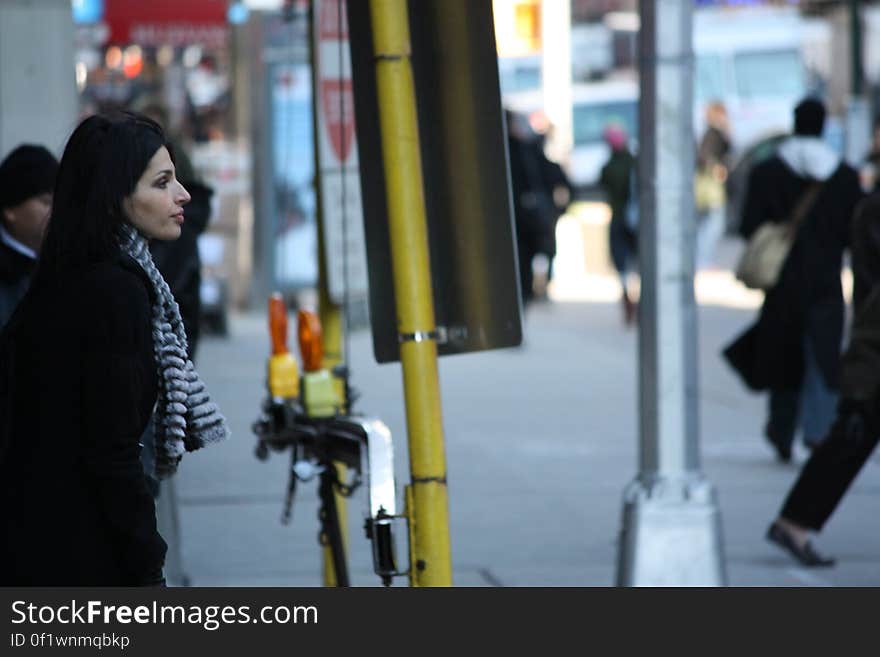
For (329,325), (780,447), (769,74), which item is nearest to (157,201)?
(329,325)

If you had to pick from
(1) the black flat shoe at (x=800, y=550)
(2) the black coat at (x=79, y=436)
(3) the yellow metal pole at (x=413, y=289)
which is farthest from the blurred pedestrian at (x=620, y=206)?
(2) the black coat at (x=79, y=436)

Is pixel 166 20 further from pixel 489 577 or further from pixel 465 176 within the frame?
pixel 465 176

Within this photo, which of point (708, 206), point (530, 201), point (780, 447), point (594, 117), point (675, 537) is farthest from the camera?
point (594, 117)

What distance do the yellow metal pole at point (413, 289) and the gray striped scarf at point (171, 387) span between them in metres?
0.85

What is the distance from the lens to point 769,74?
39188 millimetres

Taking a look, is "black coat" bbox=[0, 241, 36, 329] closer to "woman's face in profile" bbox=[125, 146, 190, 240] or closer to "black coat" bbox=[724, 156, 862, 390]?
"woman's face in profile" bbox=[125, 146, 190, 240]

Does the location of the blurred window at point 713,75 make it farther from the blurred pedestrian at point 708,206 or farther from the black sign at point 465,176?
the black sign at point 465,176

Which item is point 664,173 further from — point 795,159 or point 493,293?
point 795,159

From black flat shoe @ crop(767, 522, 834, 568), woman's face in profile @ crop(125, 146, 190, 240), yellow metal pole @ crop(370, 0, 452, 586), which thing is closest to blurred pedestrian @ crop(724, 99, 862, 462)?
black flat shoe @ crop(767, 522, 834, 568)

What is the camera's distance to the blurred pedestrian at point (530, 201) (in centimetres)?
1620

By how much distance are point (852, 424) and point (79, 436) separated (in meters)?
4.49

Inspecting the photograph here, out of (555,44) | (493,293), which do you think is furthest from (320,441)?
(555,44)

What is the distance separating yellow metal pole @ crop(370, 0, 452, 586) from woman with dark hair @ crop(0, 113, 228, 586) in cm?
101

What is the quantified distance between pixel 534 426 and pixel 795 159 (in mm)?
2505
